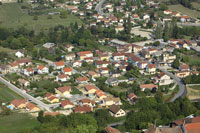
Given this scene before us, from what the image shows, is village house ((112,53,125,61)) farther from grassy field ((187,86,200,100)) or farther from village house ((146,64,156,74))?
grassy field ((187,86,200,100))

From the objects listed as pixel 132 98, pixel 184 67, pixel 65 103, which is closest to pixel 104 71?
pixel 132 98

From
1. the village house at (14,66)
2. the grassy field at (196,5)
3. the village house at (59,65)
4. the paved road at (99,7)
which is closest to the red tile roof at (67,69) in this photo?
the village house at (59,65)

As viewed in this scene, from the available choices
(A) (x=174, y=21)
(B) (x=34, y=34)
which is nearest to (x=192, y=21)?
(A) (x=174, y=21)

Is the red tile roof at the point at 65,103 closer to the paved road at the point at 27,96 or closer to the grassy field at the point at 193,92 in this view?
the paved road at the point at 27,96

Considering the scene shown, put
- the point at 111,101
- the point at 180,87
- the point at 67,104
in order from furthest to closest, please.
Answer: the point at 180,87 → the point at 111,101 → the point at 67,104

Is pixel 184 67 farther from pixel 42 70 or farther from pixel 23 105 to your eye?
pixel 23 105

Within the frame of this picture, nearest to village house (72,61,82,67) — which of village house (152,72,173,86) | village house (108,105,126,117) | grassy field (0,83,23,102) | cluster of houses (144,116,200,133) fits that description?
grassy field (0,83,23,102)
